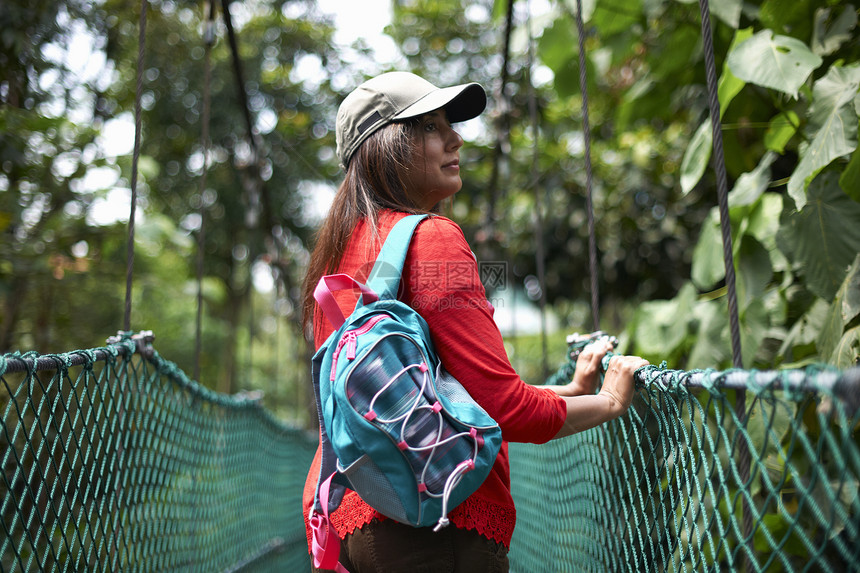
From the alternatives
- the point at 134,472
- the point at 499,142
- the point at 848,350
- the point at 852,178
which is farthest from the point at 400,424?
the point at 499,142

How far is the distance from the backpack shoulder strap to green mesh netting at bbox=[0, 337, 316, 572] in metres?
0.45

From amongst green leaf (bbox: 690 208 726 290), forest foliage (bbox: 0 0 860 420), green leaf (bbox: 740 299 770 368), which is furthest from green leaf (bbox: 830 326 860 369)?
green leaf (bbox: 690 208 726 290)

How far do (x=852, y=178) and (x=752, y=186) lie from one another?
1.18ft

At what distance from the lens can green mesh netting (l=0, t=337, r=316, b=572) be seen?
3.09 feet

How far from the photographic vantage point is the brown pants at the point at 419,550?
0.74 metres

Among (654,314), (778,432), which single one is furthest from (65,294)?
(778,432)

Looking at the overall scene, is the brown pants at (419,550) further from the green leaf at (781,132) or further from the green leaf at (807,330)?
the green leaf at (781,132)

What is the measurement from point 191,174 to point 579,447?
5.29 m

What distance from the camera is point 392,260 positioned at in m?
0.77

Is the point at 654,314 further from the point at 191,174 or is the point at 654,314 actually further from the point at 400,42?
the point at 191,174

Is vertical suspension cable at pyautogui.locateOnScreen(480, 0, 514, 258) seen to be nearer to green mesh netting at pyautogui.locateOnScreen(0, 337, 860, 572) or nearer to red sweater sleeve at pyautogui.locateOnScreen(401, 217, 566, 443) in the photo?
green mesh netting at pyautogui.locateOnScreen(0, 337, 860, 572)

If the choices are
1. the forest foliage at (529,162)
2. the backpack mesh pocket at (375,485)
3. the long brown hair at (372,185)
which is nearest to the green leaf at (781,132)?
the forest foliage at (529,162)

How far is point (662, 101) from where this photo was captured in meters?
2.38

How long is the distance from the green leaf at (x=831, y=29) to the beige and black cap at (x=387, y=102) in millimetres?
1107
